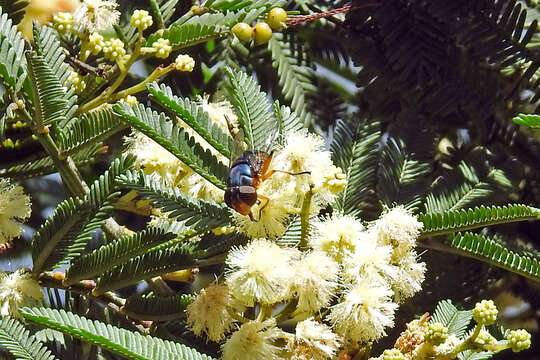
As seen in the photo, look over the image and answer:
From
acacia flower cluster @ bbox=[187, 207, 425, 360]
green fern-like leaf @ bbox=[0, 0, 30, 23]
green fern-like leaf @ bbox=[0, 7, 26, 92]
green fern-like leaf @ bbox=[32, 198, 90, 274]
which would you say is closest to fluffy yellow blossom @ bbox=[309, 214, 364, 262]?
acacia flower cluster @ bbox=[187, 207, 425, 360]

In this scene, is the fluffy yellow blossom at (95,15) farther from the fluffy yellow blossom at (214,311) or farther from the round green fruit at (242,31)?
the fluffy yellow blossom at (214,311)

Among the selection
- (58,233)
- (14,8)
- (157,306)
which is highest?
(14,8)

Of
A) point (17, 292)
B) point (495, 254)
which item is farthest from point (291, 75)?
point (17, 292)

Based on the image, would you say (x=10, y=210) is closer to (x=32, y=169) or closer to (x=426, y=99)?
(x=32, y=169)

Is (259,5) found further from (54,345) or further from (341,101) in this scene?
(54,345)

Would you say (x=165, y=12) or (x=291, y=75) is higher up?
(x=165, y=12)

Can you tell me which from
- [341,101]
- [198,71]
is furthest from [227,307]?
[341,101]

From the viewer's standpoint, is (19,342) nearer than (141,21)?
Yes
